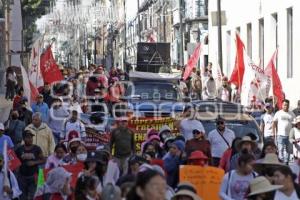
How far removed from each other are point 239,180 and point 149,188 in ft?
16.0

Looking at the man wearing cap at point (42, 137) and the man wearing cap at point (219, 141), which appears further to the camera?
the man wearing cap at point (42, 137)

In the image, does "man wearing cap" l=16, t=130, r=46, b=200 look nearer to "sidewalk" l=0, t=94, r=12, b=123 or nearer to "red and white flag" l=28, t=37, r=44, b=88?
"red and white flag" l=28, t=37, r=44, b=88

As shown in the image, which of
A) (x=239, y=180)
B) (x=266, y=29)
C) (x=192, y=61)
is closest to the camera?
(x=239, y=180)

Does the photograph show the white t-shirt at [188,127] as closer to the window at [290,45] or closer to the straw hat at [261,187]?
the straw hat at [261,187]

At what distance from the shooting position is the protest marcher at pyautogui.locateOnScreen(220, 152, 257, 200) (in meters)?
10.9

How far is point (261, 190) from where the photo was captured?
8039mm

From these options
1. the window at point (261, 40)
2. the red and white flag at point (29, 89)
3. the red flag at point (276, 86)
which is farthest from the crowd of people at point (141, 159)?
the window at point (261, 40)

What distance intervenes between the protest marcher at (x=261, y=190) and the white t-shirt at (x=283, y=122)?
12800 mm

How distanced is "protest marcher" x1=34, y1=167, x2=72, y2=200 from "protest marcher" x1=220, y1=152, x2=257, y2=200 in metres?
2.00

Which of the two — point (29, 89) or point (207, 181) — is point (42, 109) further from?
point (207, 181)

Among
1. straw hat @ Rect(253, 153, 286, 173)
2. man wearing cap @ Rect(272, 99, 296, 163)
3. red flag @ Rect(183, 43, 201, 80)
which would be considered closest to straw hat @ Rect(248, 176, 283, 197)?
straw hat @ Rect(253, 153, 286, 173)

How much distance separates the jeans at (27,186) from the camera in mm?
15273

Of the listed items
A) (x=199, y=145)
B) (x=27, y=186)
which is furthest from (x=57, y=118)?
(x=199, y=145)

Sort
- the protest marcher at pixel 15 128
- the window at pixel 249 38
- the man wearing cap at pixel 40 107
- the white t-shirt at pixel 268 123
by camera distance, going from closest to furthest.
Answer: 1. the protest marcher at pixel 15 128
2. the white t-shirt at pixel 268 123
3. the man wearing cap at pixel 40 107
4. the window at pixel 249 38
